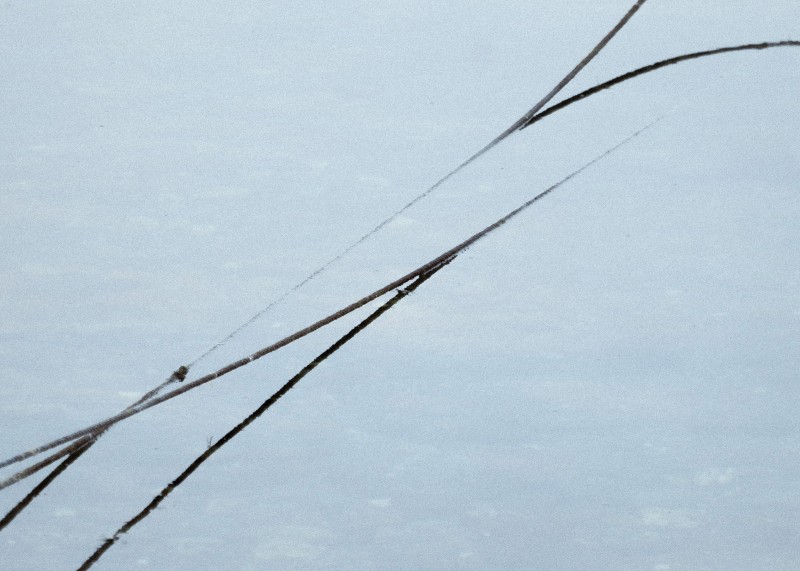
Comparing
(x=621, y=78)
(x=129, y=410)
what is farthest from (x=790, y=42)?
(x=129, y=410)

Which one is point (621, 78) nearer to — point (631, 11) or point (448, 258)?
point (631, 11)

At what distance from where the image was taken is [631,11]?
0.53 metres

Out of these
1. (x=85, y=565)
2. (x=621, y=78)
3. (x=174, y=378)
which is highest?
(x=621, y=78)

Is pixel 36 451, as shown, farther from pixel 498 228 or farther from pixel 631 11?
pixel 631 11

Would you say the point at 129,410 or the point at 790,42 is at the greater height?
the point at 790,42

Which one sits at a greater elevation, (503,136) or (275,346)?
(503,136)

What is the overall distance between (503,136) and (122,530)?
0.31 meters

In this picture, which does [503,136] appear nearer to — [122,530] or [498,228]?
[498,228]

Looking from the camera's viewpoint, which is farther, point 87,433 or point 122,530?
point 122,530

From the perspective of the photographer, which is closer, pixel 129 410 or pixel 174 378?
pixel 129 410

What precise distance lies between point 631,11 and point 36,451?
367 mm

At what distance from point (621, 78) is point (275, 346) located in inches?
9.5

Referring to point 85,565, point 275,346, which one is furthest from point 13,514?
point 275,346

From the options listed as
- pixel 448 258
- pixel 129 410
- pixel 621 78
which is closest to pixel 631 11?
pixel 621 78
